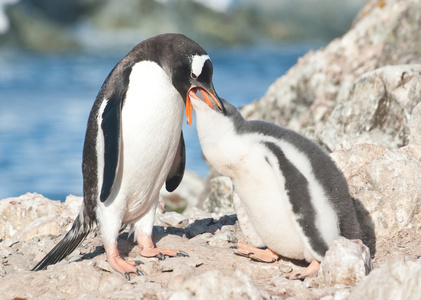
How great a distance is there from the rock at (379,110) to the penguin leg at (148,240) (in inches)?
90.1

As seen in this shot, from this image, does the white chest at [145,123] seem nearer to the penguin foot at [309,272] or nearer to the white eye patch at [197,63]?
the white eye patch at [197,63]

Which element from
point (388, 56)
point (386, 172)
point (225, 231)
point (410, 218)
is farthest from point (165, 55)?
point (388, 56)

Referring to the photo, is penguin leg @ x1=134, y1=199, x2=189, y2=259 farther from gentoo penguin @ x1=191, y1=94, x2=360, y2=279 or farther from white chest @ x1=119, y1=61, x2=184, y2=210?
gentoo penguin @ x1=191, y1=94, x2=360, y2=279

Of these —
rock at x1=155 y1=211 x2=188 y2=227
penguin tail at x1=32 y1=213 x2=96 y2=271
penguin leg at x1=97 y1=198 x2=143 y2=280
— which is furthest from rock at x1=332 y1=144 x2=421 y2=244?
penguin tail at x1=32 y1=213 x2=96 y2=271

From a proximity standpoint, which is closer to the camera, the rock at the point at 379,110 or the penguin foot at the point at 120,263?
the penguin foot at the point at 120,263

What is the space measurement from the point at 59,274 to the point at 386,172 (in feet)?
8.58

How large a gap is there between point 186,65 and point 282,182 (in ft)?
3.62

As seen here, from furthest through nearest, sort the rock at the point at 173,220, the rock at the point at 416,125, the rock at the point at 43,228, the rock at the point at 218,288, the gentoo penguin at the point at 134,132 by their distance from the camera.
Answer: the rock at the point at 173,220, the rock at the point at 416,125, the rock at the point at 43,228, the gentoo penguin at the point at 134,132, the rock at the point at 218,288

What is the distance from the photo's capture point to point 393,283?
3.08 m

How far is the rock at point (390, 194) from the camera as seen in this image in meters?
4.65

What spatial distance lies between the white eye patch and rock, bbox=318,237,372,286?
1506 mm

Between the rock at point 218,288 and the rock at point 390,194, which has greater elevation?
the rock at point 390,194

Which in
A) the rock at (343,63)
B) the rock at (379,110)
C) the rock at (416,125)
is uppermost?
the rock at (343,63)

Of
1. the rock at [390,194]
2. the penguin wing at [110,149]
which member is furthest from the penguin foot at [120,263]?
the rock at [390,194]
